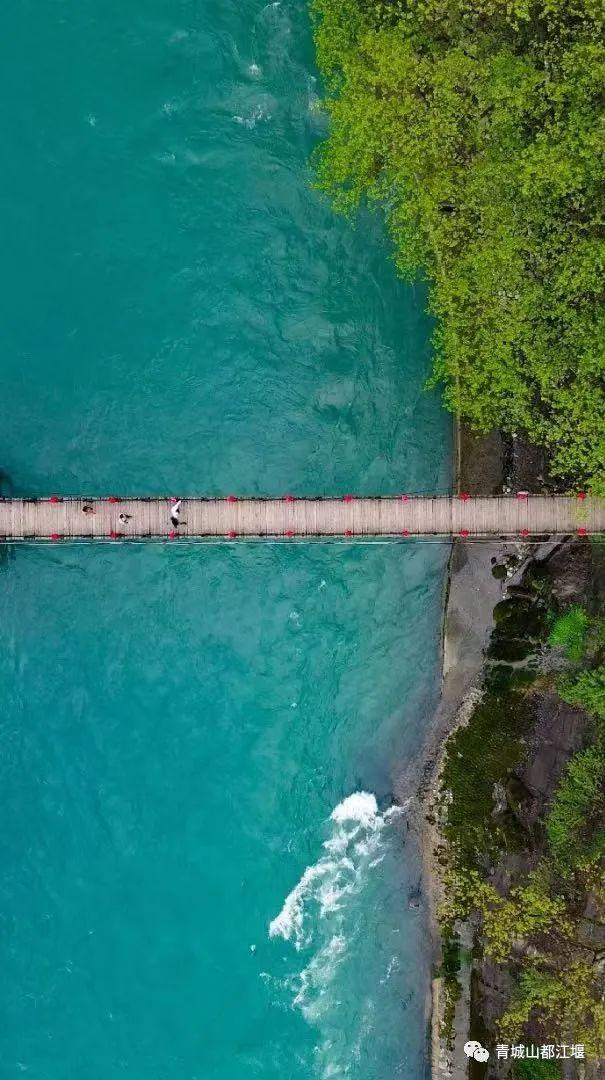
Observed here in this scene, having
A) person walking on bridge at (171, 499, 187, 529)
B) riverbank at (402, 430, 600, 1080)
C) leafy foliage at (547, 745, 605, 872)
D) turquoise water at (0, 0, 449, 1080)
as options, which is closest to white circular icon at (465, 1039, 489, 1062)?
riverbank at (402, 430, 600, 1080)

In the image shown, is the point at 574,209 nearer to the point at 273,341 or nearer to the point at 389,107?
the point at 389,107

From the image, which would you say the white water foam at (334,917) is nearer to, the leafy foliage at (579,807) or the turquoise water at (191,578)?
the turquoise water at (191,578)

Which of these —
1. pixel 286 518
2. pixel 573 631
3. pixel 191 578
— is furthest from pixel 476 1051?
pixel 286 518

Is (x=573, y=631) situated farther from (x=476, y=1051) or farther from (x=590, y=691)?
(x=476, y=1051)

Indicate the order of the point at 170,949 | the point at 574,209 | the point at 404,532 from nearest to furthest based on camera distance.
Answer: the point at 574,209, the point at 404,532, the point at 170,949

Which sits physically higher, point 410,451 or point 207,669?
point 410,451

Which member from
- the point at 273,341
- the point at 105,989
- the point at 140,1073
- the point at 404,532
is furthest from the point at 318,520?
the point at 140,1073

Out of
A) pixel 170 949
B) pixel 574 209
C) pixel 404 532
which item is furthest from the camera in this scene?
pixel 170 949
